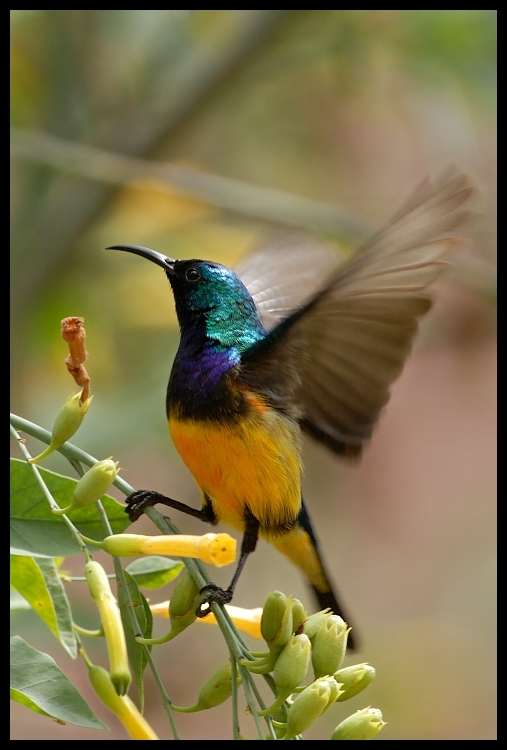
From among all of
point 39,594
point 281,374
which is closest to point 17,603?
point 39,594

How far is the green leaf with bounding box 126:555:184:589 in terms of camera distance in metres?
1.55

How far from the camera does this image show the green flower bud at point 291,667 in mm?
1284

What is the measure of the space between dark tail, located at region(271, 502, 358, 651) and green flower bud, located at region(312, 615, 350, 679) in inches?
26.4

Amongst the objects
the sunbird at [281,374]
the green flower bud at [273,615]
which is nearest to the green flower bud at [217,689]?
the green flower bud at [273,615]

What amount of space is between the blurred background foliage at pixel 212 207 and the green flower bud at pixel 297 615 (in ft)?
2.96

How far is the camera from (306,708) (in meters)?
1.23

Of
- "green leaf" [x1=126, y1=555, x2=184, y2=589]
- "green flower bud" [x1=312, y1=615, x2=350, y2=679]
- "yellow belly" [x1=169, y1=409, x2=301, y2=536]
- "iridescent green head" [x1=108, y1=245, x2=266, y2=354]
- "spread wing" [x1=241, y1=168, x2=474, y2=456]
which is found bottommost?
"green flower bud" [x1=312, y1=615, x2=350, y2=679]

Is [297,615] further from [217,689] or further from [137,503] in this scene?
[137,503]

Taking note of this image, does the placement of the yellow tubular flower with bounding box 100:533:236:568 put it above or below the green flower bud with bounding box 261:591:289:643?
above

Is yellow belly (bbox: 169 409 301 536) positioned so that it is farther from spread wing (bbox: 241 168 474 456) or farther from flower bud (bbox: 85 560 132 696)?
flower bud (bbox: 85 560 132 696)

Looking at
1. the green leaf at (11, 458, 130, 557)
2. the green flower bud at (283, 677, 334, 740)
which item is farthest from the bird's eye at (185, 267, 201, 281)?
the green flower bud at (283, 677, 334, 740)

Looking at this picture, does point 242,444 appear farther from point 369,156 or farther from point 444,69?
point 369,156

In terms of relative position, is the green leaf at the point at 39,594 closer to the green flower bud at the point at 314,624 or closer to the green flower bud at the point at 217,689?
the green flower bud at the point at 217,689

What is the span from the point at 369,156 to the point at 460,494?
228cm
